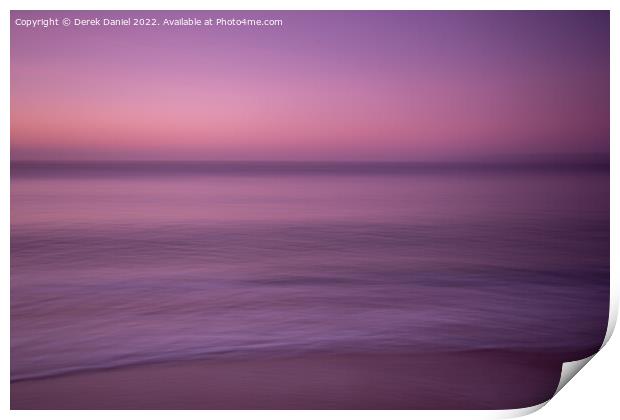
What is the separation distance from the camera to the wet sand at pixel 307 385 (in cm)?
229

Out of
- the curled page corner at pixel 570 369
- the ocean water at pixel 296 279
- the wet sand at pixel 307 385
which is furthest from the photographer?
the ocean water at pixel 296 279

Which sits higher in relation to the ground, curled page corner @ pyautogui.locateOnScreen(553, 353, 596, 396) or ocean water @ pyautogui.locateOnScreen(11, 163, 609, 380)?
ocean water @ pyautogui.locateOnScreen(11, 163, 609, 380)

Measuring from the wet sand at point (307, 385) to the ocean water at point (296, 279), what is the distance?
0.08m

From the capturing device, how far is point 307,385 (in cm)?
234

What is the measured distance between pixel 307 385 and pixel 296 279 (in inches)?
36.0

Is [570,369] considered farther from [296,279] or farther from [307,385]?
[296,279]

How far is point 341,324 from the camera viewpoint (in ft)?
8.99

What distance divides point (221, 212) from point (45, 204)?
1096 millimetres

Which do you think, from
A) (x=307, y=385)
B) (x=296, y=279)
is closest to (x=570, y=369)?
(x=307, y=385)

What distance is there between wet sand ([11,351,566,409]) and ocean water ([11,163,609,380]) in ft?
0.25

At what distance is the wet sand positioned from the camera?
229cm

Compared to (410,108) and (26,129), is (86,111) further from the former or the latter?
(410,108)

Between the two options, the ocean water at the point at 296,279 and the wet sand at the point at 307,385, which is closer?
the wet sand at the point at 307,385

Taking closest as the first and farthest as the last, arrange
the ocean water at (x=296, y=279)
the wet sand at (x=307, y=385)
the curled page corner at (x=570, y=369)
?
the wet sand at (x=307, y=385), the curled page corner at (x=570, y=369), the ocean water at (x=296, y=279)
